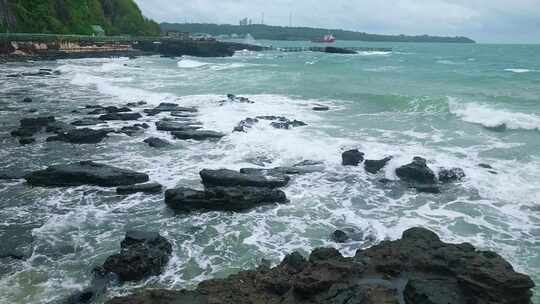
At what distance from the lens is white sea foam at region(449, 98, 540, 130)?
24.3 meters

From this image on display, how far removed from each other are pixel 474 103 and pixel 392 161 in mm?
16863

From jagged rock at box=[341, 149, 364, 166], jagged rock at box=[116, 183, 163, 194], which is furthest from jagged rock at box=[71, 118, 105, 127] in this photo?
jagged rock at box=[341, 149, 364, 166]

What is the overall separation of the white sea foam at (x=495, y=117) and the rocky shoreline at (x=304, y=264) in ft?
33.6

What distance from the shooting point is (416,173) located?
15719 millimetres

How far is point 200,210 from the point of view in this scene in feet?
43.4

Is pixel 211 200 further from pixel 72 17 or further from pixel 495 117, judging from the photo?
pixel 72 17

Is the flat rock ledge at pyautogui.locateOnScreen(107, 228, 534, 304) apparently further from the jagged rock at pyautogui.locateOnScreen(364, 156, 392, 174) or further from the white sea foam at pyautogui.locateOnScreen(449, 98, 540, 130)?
the white sea foam at pyautogui.locateOnScreen(449, 98, 540, 130)

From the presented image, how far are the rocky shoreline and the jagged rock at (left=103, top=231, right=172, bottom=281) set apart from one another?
0.8 inches

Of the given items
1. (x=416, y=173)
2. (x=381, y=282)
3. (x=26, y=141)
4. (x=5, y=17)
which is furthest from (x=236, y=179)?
(x=5, y=17)

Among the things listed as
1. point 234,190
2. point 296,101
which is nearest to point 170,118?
point 296,101

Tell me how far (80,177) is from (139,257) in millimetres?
6569

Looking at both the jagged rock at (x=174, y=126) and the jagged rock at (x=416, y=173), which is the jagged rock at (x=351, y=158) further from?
the jagged rock at (x=174, y=126)

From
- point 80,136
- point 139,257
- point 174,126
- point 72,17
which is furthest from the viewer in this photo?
point 72,17

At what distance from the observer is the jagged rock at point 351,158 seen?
17.5 meters
